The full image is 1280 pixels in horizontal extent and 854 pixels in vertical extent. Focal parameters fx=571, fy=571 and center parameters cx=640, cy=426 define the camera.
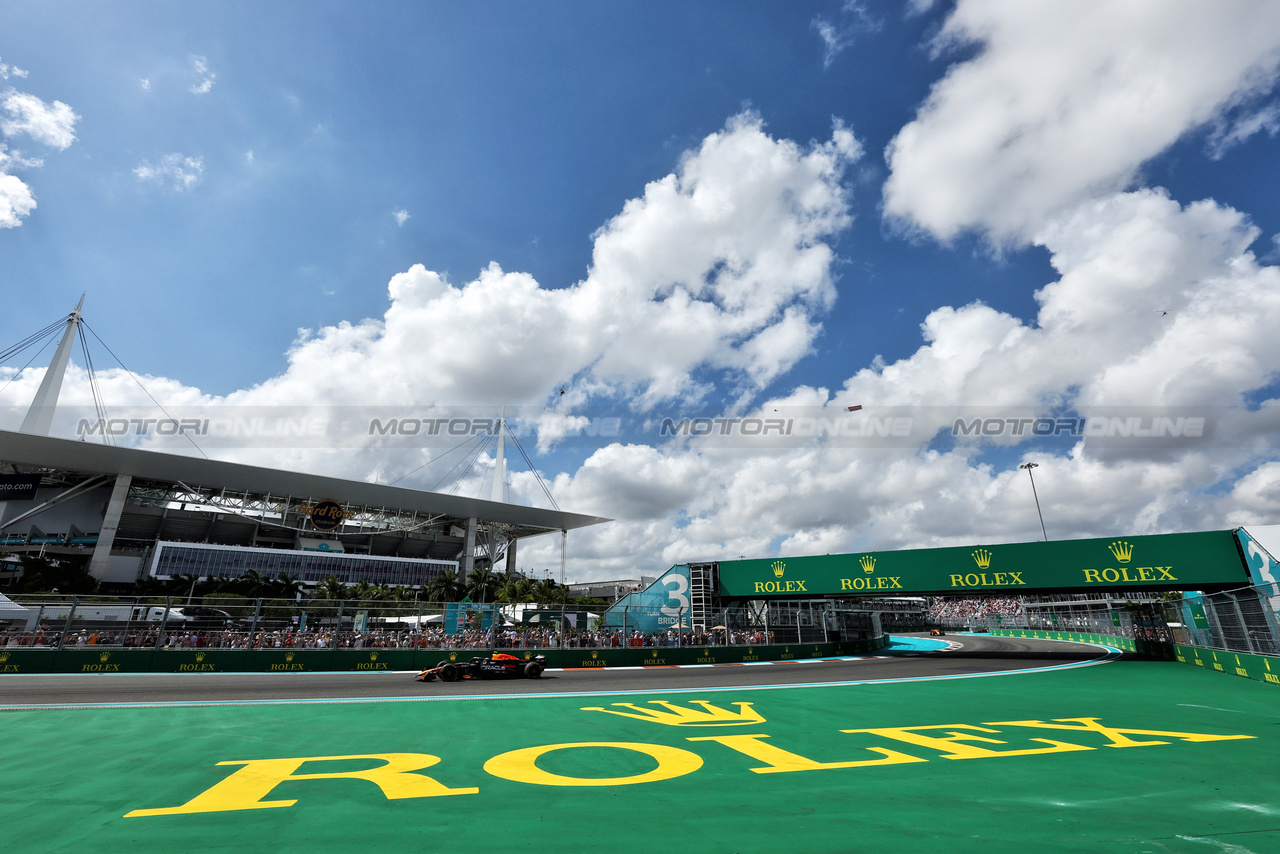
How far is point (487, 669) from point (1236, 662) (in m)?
22.8

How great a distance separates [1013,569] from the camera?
27266mm

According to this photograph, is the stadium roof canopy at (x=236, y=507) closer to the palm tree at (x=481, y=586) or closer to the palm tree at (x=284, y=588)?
the palm tree at (x=284, y=588)

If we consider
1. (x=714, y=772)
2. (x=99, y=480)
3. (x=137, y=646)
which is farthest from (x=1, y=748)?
(x=99, y=480)

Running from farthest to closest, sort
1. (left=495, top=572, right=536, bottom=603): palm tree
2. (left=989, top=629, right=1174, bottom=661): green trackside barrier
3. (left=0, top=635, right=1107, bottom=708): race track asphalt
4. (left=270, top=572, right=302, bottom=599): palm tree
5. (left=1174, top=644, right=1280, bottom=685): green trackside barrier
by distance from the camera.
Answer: (left=495, top=572, right=536, bottom=603): palm tree → (left=270, top=572, right=302, bottom=599): palm tree → (left=989, top=629, right=1174, bottom=661): green trackside barrier → (left=1174, top=644, right=1280, bottom=685): green trackside barrier → (left=0, top=635, right=1107, bottom=708): race track asphalt

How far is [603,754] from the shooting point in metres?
6.88

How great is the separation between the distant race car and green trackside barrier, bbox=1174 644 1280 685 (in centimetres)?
1978

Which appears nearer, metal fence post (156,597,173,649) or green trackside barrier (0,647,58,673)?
green trackside barrier (0,647,58,673)

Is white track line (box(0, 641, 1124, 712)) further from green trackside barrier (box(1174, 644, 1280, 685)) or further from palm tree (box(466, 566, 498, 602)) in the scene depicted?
palm tree (box(466, 566, 498, 602))

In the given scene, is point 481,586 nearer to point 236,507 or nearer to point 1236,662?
point 236,507

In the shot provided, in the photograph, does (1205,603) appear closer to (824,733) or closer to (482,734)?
(824,733)

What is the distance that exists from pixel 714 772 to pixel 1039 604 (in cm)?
14351

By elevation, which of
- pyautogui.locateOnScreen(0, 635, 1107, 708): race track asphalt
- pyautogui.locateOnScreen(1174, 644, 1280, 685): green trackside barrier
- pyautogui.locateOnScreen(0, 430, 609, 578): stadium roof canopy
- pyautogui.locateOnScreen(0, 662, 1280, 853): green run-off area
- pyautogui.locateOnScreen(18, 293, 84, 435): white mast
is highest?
pyautogui.locateOnScreen(18, 293, 84, 435): white mast

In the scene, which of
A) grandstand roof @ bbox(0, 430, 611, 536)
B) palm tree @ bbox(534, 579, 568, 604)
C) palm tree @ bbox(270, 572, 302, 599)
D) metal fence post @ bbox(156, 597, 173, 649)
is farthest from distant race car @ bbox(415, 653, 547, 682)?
grandstand roof @ bbox(0, 430, 611, 536)

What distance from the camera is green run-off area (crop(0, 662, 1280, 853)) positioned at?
4.16m
